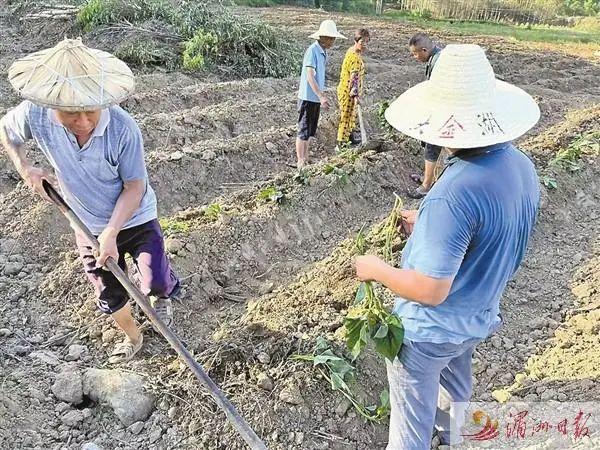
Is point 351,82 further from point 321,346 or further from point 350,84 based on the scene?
point 321,346

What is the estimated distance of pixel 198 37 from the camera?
9.98m

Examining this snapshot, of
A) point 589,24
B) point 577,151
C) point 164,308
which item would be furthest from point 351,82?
point 589,24

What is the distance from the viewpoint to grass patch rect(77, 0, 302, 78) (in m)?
9.96

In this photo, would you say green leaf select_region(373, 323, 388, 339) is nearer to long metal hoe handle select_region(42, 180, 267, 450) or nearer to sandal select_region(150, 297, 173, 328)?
long metal hoe handle select_region(42, 180, 267, 450)

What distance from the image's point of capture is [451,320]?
224 cm

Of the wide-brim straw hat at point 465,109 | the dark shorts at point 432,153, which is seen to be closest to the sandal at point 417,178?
the dark shorts at point 432,153

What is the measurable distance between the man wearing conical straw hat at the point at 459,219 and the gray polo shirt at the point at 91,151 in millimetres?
1207

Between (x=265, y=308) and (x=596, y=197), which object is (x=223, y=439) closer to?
(x=265, y=308)

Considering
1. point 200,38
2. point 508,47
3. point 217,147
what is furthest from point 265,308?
point 508,47

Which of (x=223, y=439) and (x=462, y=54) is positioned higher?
(x=462, y=54)

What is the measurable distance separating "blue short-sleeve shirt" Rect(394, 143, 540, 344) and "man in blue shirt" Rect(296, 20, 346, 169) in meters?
4.11

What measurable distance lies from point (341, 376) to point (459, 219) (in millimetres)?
1361

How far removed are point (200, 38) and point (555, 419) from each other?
845cm

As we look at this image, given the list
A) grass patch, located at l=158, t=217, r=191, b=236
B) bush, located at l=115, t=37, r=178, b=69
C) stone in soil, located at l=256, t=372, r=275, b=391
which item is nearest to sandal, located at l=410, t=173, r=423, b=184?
grass patch, located at l=158, t=217, r=191, b=236
